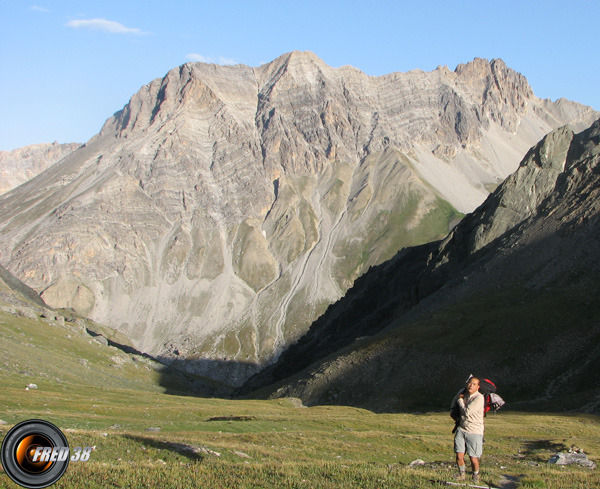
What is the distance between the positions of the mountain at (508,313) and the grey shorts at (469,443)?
1780 inches

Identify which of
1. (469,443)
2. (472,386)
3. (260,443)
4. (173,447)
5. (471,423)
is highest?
(472,386)

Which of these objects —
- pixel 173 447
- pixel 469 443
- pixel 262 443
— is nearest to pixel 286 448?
pixel 262 443

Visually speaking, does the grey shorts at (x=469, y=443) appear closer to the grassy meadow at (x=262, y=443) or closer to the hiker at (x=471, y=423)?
the hiker at (x=471, y=423)

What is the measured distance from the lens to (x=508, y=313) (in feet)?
278

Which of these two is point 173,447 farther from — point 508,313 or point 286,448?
point 508,313

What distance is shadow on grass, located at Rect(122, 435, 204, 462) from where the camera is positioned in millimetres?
23375

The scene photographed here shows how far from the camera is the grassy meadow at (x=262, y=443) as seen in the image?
61.0ft

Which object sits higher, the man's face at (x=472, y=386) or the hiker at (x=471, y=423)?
the man's face at (x=472, y=386)

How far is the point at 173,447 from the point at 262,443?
10243 millimetres

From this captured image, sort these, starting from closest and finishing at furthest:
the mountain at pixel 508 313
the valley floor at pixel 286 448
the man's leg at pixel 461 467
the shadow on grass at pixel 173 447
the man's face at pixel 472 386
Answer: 1. the valley floor at pixel 286 448
2. the man's leg at pixel 461 467
3. the man's face at pixel 472 386
4. the shadow on grass at pixel 173 447
5. the mountain at pixel 508 313

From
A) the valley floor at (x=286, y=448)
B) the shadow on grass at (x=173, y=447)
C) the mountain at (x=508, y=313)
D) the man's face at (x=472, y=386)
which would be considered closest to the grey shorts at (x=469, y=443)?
the valley floor at (x=286, y=448)

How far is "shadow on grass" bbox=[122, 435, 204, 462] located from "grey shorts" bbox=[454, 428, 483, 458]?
10.6m

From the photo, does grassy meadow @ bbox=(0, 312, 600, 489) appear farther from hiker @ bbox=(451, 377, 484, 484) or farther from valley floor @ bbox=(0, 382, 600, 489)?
hiker @ bbox=(451, 377, 484, 484)

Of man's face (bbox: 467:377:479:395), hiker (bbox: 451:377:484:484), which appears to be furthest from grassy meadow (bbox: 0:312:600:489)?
man's face (bbox: 467:377:479:395)
